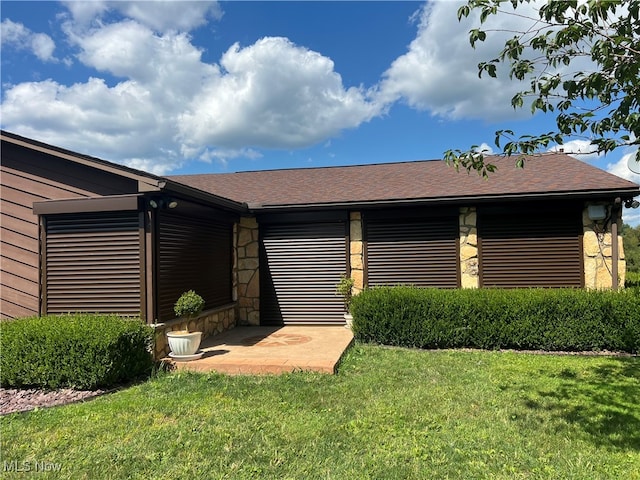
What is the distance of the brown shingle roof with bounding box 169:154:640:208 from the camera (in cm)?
801

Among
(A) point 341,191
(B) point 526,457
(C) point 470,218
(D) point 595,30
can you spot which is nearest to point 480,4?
(D) point 595,30

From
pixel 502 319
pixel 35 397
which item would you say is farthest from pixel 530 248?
pixel 35 397

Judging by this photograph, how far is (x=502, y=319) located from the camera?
674 centimetres

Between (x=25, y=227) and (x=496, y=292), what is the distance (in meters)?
8.33

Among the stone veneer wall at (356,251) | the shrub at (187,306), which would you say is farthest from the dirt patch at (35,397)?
the stone veneer wall at (356,251)

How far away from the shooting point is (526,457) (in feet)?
10.2

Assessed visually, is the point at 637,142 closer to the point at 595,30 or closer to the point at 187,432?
the point at 595,30

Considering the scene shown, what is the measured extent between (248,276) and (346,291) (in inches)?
96.6

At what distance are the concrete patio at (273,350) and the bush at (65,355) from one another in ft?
3.48

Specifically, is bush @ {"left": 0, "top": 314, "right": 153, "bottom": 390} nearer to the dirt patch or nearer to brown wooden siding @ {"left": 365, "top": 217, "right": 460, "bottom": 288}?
the dirt patch

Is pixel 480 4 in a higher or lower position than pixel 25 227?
higher

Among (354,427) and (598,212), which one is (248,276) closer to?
(354,427)

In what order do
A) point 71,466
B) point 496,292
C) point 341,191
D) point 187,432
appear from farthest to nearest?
point 341,191
point 496,292
point 187,432
point 71,466

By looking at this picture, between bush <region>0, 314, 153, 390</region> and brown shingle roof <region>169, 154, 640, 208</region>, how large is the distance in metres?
4.73
